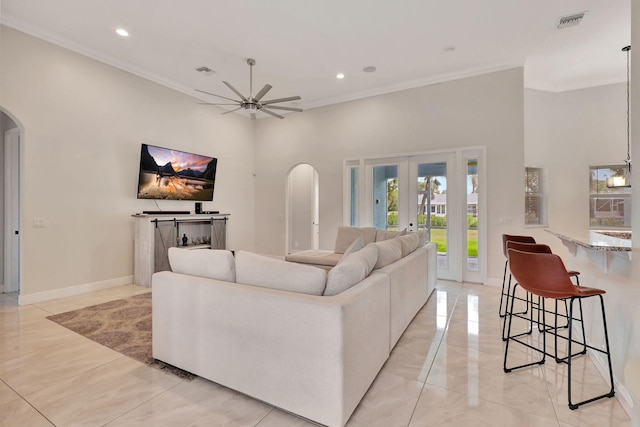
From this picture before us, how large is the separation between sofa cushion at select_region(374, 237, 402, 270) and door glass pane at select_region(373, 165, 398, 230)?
271 centimetres

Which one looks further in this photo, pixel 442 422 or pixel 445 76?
pixel 445 76

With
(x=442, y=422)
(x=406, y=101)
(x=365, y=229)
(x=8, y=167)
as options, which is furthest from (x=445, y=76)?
(x=8, y=167)

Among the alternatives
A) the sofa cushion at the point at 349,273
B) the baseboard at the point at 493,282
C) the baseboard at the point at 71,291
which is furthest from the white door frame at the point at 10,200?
the baseboard at the point at 493,282

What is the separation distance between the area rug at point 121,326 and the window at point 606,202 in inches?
287

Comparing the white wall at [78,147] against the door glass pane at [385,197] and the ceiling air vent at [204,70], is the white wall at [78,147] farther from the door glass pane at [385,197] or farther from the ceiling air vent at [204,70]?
the door glass pane at [385,197]

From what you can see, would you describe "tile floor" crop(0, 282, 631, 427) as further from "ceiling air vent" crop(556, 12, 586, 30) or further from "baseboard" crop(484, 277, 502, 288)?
"ceiling air vent" crop(556, 12, 586, 30)

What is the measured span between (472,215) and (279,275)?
167 inches

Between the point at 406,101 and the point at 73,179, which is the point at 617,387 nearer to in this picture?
the point at 406,101

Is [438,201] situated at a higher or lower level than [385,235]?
higher

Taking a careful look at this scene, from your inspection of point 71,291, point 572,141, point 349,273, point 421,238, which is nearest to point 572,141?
point 572,141

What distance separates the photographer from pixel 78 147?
14.2 ft

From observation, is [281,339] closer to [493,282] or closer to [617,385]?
[617,385]

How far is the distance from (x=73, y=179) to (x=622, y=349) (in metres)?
6.17

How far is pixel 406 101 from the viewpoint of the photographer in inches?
219
